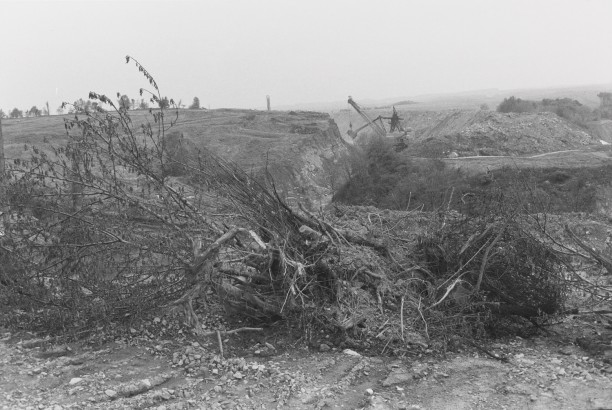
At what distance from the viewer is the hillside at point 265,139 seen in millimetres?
21672

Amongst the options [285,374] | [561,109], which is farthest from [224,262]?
→ [561,109]

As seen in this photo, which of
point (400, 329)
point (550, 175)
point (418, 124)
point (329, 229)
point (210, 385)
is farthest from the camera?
point (418, 124)

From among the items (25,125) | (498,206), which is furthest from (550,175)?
(25,125)

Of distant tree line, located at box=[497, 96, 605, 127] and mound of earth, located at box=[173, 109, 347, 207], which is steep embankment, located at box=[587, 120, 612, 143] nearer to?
distant tree line, located at box=[497, 96, 605, 127]

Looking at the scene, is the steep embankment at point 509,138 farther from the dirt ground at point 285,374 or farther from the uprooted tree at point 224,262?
the dirt ground at point 285,374

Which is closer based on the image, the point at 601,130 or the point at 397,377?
the point at 397,377

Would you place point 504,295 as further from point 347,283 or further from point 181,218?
point 181,218

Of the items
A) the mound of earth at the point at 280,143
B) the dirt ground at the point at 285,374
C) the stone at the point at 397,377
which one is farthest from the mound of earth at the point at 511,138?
the stone at the point at 397,377

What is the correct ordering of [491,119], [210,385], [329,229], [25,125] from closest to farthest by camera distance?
[210,385], [329,229], [25,125], [491,119]

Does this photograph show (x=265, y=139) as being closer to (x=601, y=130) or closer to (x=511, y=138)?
(x=511, y=138)

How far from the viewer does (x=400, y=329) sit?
4.95m

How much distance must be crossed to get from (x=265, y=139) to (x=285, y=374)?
69.5 feet

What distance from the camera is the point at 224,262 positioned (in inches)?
204

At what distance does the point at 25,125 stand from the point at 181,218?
23045 mm
